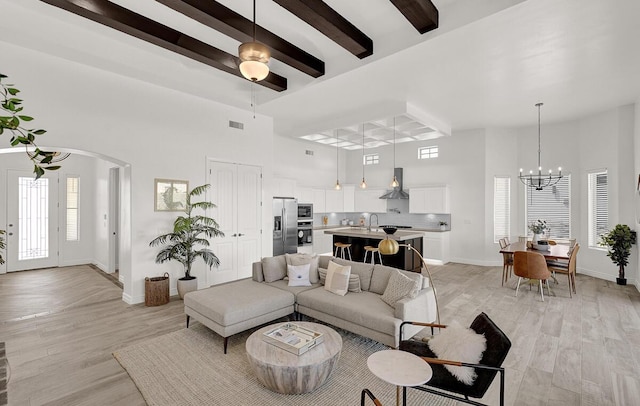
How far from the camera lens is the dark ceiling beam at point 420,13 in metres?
3.08

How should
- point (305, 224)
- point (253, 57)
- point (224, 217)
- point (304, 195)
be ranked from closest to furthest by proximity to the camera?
point (253, 57), point (224, 217), point (305, 224), point (304, 195)

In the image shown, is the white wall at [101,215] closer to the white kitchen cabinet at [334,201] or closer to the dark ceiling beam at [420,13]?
the white kitchen cabinet at [334,201]

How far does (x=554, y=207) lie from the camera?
290 inches

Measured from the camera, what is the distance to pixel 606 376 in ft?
9.59

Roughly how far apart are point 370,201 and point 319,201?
1.71 m

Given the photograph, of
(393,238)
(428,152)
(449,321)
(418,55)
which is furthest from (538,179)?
(418,55)

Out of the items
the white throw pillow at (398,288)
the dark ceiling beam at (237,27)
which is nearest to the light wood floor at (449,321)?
the white throw pillow at (398,288)

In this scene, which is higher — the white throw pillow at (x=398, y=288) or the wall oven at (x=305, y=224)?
the wall oven at (x=305, y=224)

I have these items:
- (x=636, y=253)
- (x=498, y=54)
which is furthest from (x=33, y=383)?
(x=636, y=253)

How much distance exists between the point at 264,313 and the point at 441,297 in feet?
10.3

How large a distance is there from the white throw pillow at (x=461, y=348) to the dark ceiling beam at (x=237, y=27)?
146 inches

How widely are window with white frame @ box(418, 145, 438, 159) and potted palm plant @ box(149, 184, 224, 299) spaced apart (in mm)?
6188

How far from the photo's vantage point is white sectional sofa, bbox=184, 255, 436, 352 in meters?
Result: 3.28

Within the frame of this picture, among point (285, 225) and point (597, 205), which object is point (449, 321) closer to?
point (285, 225)
